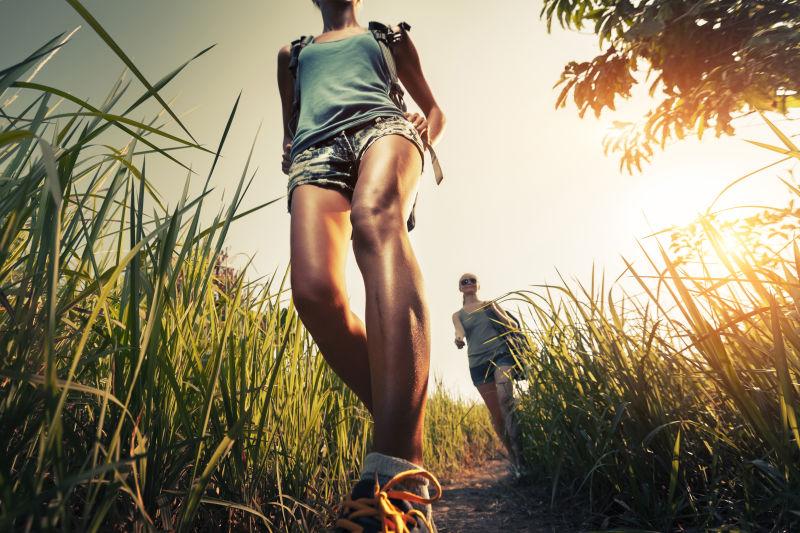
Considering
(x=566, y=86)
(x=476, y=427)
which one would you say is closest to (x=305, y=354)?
(x=476, y=427)

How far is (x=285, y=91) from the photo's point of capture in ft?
5.64

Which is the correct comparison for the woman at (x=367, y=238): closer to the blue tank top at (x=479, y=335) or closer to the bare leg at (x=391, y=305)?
the bare leg at (x=391, y=305)

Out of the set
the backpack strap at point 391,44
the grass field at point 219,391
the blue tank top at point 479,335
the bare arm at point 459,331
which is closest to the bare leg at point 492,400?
the blue tank top at point 479,335

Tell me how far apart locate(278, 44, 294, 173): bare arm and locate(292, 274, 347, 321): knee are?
2.49 feet

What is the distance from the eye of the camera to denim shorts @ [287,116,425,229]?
112 centimetres

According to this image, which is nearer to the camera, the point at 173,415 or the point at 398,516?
the point at 398,516

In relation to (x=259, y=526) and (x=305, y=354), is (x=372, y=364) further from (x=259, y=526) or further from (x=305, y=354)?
(x=305, y=354)

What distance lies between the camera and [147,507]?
2.15 feet

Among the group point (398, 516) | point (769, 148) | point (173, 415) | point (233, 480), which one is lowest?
point (398, 516)

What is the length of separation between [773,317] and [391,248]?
0.63 m

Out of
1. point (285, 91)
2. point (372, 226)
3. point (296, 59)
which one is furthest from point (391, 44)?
point (372, 226)

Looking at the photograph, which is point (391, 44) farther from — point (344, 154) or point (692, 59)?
point (692, 59)

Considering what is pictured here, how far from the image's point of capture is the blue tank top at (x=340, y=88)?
47.4 inches

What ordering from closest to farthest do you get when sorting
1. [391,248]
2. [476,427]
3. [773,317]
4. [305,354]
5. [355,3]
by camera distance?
1. [773,317]
2. [391,248]
3. [305,354]
4. [355,3]
5. [476,427]
